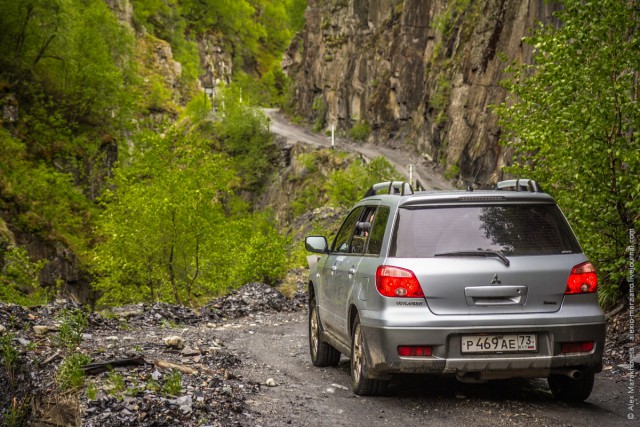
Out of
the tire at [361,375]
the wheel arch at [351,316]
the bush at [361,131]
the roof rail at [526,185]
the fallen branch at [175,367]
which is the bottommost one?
the bush at [361,131]

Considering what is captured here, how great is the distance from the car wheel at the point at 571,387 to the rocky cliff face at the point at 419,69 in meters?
Answer: 11.4

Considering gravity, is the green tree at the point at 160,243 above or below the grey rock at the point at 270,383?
below

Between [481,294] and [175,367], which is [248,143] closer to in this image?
[175,367]

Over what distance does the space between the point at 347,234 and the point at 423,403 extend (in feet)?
8.20

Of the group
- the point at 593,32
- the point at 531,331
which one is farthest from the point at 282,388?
the point at 593,32

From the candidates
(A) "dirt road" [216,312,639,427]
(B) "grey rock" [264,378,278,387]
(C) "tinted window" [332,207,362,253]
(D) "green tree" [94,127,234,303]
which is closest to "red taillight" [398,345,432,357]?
(A) "dirt road" [216,312,639,427]

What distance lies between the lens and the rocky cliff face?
31203 millimetres

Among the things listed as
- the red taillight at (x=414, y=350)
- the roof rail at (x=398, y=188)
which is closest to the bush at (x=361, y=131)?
the roof rail at (x=398, y=188)

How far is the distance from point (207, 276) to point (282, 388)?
605 inches

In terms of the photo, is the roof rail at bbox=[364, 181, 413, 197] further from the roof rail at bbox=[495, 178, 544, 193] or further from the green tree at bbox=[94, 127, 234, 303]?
the green tree at bbox=[94, 127, 234, 303]

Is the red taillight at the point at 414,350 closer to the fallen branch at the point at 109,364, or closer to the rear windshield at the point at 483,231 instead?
the rear windshield at the point at 483,231

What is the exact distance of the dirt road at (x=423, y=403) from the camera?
216 inches

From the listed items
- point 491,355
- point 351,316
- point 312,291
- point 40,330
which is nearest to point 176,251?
point 40,330

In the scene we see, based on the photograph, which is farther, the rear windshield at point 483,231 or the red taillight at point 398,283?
the rear windshield at point 483,231
